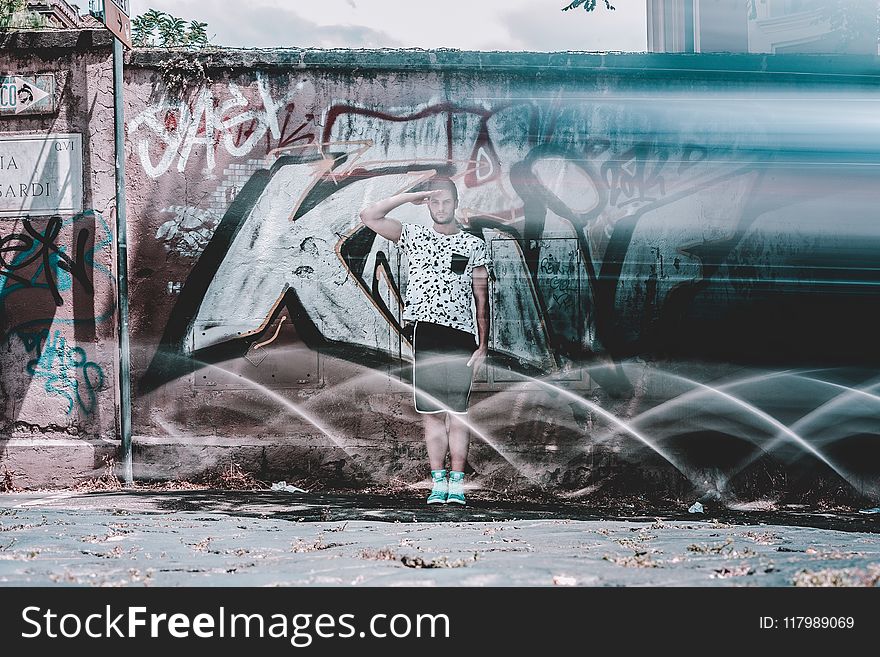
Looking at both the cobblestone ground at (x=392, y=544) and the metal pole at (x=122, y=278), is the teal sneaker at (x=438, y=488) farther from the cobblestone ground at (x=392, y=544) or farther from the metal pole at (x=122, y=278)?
the metal pole at (x=122, y=278)

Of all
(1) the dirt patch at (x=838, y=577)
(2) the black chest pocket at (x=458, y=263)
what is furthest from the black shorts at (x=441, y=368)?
(1) the dirt patch at (x=838, y=577)

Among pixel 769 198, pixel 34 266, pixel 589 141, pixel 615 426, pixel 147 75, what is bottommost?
pixel 615 426

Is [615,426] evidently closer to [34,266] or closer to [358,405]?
[358,405]

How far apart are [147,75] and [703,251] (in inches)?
170

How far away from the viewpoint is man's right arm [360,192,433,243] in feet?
19.3

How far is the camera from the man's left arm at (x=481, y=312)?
19.1 ft

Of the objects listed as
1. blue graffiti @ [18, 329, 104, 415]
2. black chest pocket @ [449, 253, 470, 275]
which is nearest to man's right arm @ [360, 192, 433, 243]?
black chest pocket @ [449, 253, 470, 275]

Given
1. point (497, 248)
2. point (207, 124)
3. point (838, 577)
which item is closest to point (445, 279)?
point (497, 248)

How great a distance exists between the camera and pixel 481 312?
5844 millimetres

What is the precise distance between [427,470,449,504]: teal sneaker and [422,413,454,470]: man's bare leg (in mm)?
66

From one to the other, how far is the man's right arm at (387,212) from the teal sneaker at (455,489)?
1.77 m

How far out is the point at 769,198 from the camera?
231 inches

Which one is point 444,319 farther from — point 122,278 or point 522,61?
point 122,278
